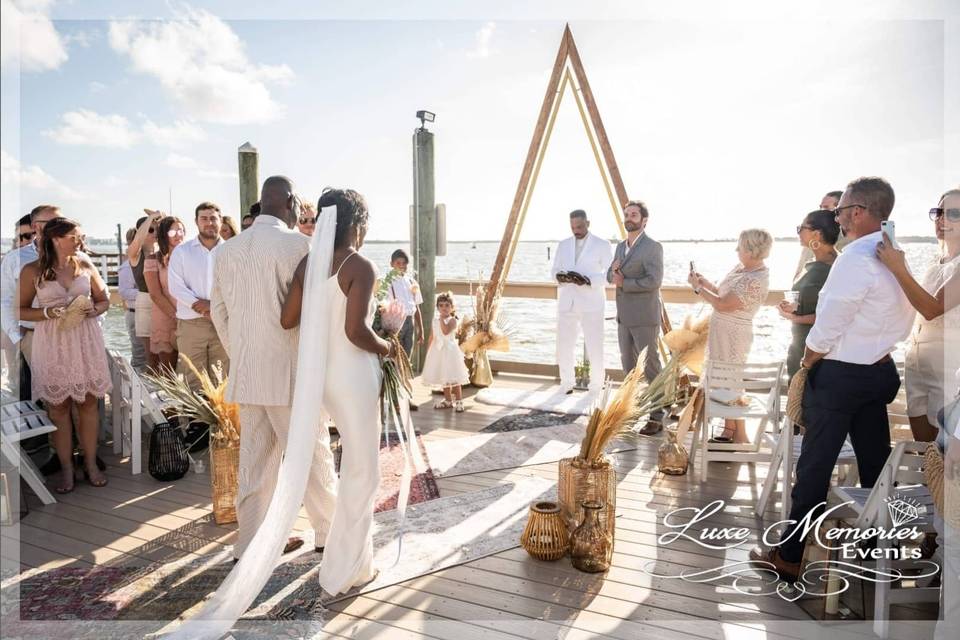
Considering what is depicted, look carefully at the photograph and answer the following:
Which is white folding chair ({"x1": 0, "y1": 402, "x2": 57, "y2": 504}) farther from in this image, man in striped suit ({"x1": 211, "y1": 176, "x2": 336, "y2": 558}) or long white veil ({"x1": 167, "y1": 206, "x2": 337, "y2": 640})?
long white veil ({"x1": 167, "y1": 206, "x2": 337, "y2": 640})

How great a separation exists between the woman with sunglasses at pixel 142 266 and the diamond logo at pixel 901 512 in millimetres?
4860

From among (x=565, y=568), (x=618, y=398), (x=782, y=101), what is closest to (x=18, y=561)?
(x=565, y=568)

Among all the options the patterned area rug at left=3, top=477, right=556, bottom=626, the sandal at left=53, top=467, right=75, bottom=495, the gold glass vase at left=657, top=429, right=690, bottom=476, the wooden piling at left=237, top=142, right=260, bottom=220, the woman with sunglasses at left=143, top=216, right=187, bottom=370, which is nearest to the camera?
the patterned area rug at left=3, top=477, right=556, bottom=626

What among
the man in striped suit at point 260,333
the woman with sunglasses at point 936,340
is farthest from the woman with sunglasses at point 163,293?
the woman with sunglasses at point 936,340

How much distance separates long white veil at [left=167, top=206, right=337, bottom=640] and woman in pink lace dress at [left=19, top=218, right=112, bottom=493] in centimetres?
205

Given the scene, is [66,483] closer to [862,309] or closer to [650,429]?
[650,429]

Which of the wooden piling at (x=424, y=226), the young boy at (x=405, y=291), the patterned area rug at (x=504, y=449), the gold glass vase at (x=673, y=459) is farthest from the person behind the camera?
the wooden piling at (x=424, y=226)

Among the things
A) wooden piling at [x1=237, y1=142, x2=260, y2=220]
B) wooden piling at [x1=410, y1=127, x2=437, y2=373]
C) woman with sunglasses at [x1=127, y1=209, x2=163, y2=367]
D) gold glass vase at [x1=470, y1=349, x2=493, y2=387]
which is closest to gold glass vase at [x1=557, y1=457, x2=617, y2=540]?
woman with sunglasses at [x1=127, y1=209, x2=163, y2=367]

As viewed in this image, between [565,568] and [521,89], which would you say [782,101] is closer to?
[521,89]

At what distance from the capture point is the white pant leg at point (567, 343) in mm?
6219

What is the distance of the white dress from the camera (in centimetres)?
580

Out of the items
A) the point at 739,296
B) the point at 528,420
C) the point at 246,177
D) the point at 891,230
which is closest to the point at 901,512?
the point at 891,230

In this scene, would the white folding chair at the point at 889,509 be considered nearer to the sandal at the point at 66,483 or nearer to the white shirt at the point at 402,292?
the white shirt at the point at 402,292

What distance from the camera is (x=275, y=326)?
2.76 m
